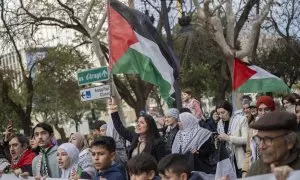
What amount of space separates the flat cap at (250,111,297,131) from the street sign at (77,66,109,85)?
6.65 metres

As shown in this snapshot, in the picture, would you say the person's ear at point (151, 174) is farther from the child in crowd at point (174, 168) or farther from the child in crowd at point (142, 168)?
the child in crowd at point (174, 168)

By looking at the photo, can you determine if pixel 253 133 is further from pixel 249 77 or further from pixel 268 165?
pixel 268 165

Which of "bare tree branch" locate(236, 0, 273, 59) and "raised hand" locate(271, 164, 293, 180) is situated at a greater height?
"bare tree branch" locate(236, 0, 273, 59)

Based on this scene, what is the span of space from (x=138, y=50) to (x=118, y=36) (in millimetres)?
465

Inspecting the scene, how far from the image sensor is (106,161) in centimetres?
573

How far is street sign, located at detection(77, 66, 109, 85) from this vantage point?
34.9 feet

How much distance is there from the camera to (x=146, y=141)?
7246mm

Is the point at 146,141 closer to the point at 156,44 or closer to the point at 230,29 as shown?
the point at 156,44

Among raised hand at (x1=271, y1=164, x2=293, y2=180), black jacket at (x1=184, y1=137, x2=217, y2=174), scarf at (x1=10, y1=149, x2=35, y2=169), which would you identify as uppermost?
scarf at (x1=10, y1=149, x2=35, y2=169)

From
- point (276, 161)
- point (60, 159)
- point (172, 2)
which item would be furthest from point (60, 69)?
point (276, 161)

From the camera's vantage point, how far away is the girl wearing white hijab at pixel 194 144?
7.22 meters

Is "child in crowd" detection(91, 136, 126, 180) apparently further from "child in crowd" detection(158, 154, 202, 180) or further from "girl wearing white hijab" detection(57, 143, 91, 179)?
"child in crowd" detection(158, 154, 202, 180)

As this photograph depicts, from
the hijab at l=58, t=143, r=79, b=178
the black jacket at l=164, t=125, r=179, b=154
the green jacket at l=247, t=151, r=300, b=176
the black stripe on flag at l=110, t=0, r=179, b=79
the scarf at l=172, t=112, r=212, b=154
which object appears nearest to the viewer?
the green jacket at l=247, t=151, r=300, b=176

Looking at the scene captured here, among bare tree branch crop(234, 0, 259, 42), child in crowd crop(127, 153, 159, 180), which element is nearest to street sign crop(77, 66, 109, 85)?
child in crowd crop(127, 153, 159, 180)
